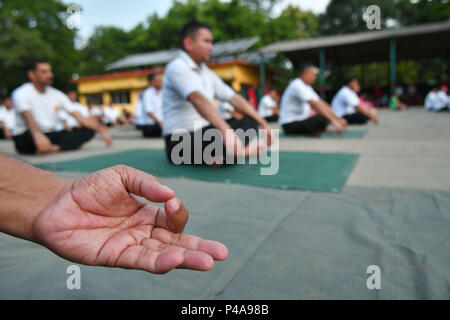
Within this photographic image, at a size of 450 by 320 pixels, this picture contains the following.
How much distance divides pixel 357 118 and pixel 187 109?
5.07m

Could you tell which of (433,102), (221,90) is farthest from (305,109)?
(433,102)

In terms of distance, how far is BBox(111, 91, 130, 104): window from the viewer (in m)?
17.8

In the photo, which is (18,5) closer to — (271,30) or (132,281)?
(271,30)

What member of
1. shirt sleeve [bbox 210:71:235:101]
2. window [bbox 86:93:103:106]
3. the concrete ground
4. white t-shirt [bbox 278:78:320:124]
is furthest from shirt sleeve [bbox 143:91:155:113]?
window [bbox 86:93:103:106]

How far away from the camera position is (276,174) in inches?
98.8

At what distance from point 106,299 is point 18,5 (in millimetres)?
30358

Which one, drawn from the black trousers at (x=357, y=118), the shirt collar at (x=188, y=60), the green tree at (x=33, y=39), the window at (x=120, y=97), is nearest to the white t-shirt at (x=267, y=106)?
the black trousers at (x=357, y=118)

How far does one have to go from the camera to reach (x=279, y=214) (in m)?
1.62

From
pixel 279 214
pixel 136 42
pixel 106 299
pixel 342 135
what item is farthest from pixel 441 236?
pixel 136 42

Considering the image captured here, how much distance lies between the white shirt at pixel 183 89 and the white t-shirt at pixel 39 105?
2.22 m

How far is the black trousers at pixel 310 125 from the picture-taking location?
4922mm

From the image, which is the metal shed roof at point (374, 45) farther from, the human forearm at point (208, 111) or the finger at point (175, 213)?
the finger at point (175, 213)

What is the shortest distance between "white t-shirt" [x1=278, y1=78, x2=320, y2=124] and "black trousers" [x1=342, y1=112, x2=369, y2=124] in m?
2.11

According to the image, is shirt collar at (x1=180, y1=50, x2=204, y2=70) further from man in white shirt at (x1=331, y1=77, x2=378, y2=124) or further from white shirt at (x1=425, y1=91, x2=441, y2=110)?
white shirt at (x1=425, y1=91, x2=441, y2=110)
